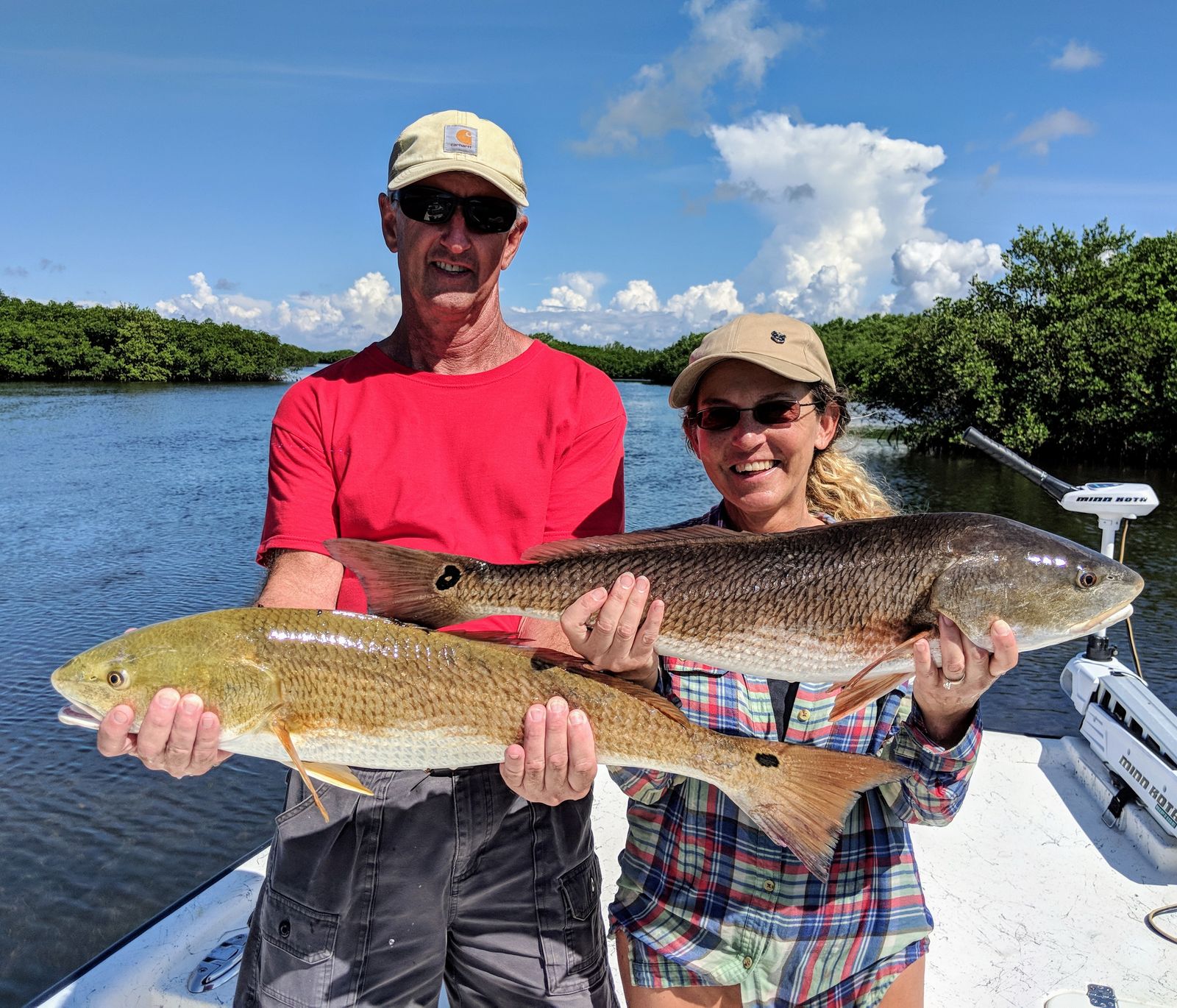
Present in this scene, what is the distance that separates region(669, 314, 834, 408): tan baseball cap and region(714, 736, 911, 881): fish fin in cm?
117

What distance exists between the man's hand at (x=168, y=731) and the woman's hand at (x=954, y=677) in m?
1.95

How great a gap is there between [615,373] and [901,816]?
164809 millimetres

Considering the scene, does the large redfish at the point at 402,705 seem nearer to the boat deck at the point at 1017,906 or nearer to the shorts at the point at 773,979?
the shorts at the point at 773,979

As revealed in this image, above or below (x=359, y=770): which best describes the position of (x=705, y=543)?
above

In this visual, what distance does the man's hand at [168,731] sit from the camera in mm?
2270

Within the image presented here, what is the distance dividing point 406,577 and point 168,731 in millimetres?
748

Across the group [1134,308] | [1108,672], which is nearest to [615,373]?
[1134,308]

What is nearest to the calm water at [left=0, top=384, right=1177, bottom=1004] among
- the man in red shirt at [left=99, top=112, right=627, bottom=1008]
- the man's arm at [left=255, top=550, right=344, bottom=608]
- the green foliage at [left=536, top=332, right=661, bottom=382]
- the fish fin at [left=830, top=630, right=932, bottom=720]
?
the fish fin at [left=830, top=630, right=932, bottom=720]

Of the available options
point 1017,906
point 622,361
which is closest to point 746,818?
point 1017,906

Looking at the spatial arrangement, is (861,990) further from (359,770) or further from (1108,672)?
(1108,672)

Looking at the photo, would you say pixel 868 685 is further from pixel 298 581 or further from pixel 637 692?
pixel 298 581

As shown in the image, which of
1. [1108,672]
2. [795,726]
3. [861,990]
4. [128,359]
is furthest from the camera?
[128,359]

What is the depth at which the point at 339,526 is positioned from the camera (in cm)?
282

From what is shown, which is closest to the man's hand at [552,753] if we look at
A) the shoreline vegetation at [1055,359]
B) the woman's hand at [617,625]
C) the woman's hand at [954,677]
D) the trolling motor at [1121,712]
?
the woman's hand at [617,625]
